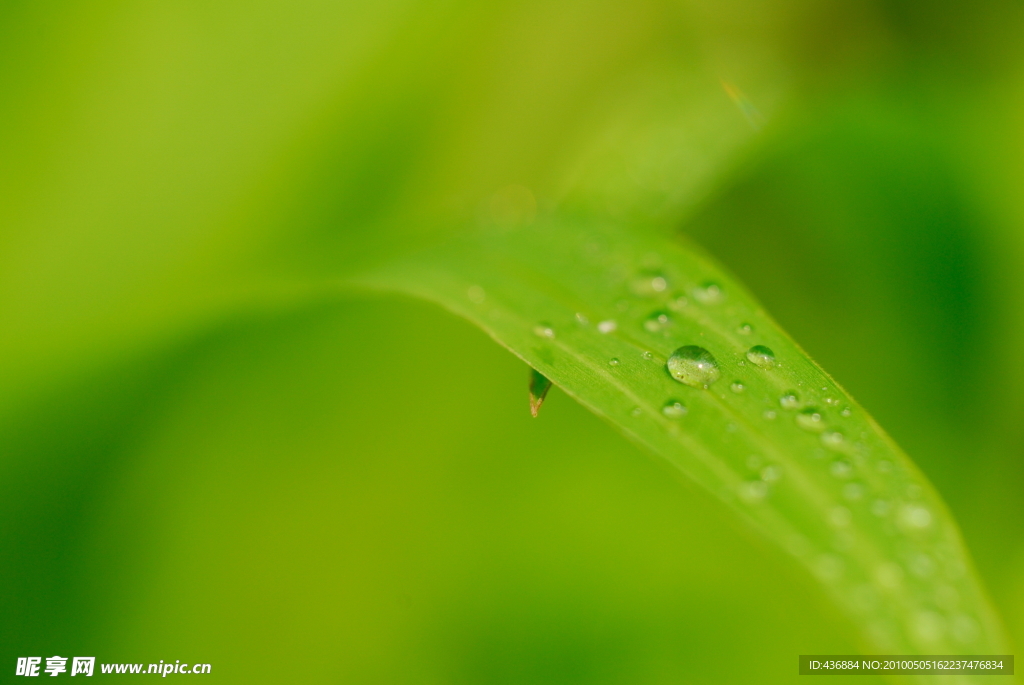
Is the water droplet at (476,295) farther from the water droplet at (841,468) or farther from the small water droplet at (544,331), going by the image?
the water droplet at (841,468)

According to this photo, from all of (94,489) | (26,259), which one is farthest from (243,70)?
(94,489)

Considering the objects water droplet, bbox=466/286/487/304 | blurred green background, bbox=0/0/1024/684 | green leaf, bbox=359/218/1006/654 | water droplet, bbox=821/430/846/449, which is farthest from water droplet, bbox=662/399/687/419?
blurred green background, bbox=0/0/1024/684

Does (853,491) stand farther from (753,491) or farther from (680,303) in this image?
(680,303)

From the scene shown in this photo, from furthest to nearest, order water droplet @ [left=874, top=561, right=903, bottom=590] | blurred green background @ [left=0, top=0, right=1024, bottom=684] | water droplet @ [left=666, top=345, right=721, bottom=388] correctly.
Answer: blurred green background @ [left=0, top=0, right=1024, bottom=684] < water droplet @ [left=666, top=345, right=721, bottom=388] < water droplet @ [left=874, top=561, right=903, bottom=590]

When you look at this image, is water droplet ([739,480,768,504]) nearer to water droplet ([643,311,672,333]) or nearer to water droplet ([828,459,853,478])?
water droplet ([828,459,853,478])

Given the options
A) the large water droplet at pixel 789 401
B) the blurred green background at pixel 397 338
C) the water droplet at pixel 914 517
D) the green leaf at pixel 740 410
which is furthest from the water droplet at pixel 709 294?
the blurred green background at pixel 397 338

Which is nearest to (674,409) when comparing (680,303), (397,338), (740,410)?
(740,410)

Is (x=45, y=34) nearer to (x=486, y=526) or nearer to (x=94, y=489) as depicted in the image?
(x=94, y=489)
